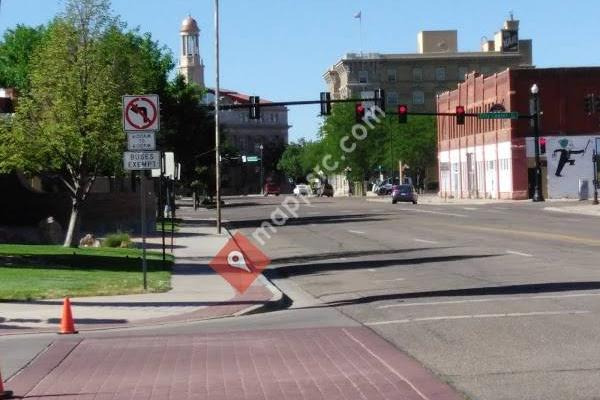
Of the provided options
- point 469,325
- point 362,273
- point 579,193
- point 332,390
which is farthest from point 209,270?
point 579,193

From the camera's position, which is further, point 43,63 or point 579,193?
point 579,193

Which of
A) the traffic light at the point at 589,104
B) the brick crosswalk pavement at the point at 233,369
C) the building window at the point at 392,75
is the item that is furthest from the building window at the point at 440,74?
the brick crosswalk pavement at the point at 233,369

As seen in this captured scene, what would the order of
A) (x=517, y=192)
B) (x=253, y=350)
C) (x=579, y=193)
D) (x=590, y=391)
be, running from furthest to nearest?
(x=517, y=192) → (x=579, y=193) → (x=253, y=350) → (x=590, y=391)

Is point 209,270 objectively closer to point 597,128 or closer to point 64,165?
point 64,165

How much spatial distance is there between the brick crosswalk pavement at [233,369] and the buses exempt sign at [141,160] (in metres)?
5.78

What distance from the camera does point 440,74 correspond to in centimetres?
13812

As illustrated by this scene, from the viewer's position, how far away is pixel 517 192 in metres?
77.6

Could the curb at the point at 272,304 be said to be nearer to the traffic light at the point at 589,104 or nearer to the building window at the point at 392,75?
the traffic light at the point at 589,104

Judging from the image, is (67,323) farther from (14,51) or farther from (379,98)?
(14,51)

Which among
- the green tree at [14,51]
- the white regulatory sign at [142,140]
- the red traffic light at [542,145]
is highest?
the green tree at [14,51]

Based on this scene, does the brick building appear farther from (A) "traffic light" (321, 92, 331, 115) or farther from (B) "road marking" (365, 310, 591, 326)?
(B) "road marking" (365, 310, 591, 326)

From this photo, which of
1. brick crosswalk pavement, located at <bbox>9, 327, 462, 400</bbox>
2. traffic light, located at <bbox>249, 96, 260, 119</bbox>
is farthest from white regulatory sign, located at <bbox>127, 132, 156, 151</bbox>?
traffic light, located at <bbox>249, 96, 260, 119</bbox>

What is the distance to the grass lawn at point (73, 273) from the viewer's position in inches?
720

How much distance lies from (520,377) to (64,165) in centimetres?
2561
